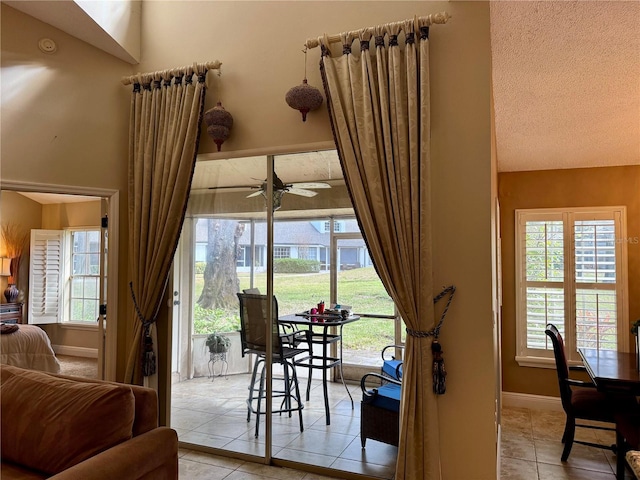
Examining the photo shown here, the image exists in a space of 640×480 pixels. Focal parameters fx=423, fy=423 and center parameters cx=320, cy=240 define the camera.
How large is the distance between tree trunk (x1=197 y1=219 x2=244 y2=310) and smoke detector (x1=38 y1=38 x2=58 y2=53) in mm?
1768

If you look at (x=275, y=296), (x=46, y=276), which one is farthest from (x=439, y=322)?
(x=46, y=276)

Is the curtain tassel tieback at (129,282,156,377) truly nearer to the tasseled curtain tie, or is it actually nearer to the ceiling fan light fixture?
the ceiling fan light fixture

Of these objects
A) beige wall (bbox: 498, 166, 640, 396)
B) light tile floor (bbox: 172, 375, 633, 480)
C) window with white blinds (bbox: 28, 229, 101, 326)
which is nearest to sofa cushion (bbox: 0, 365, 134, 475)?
light tile floor (bbox: 172, 375, 633, 480)

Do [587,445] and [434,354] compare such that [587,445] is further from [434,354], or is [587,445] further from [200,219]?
[200,219]

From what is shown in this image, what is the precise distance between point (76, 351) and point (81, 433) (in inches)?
228

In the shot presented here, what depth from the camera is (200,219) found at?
3.51m

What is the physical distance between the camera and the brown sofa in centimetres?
185

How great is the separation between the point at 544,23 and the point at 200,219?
8.92 feet

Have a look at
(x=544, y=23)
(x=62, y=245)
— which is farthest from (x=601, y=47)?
(x=62, y=245)

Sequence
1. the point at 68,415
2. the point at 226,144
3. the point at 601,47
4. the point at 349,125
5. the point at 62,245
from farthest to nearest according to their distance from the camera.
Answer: the point at 62,245 → the point at 226,144 → the point at 349,125 → the point at 601,47 → the point at 68,415

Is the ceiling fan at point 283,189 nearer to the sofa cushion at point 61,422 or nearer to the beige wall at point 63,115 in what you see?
the beige wall at point 63,115

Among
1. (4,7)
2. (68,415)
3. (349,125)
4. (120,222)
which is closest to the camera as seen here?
(68,415)

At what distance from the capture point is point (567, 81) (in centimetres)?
290

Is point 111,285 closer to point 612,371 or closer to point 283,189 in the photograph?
point 283,189
